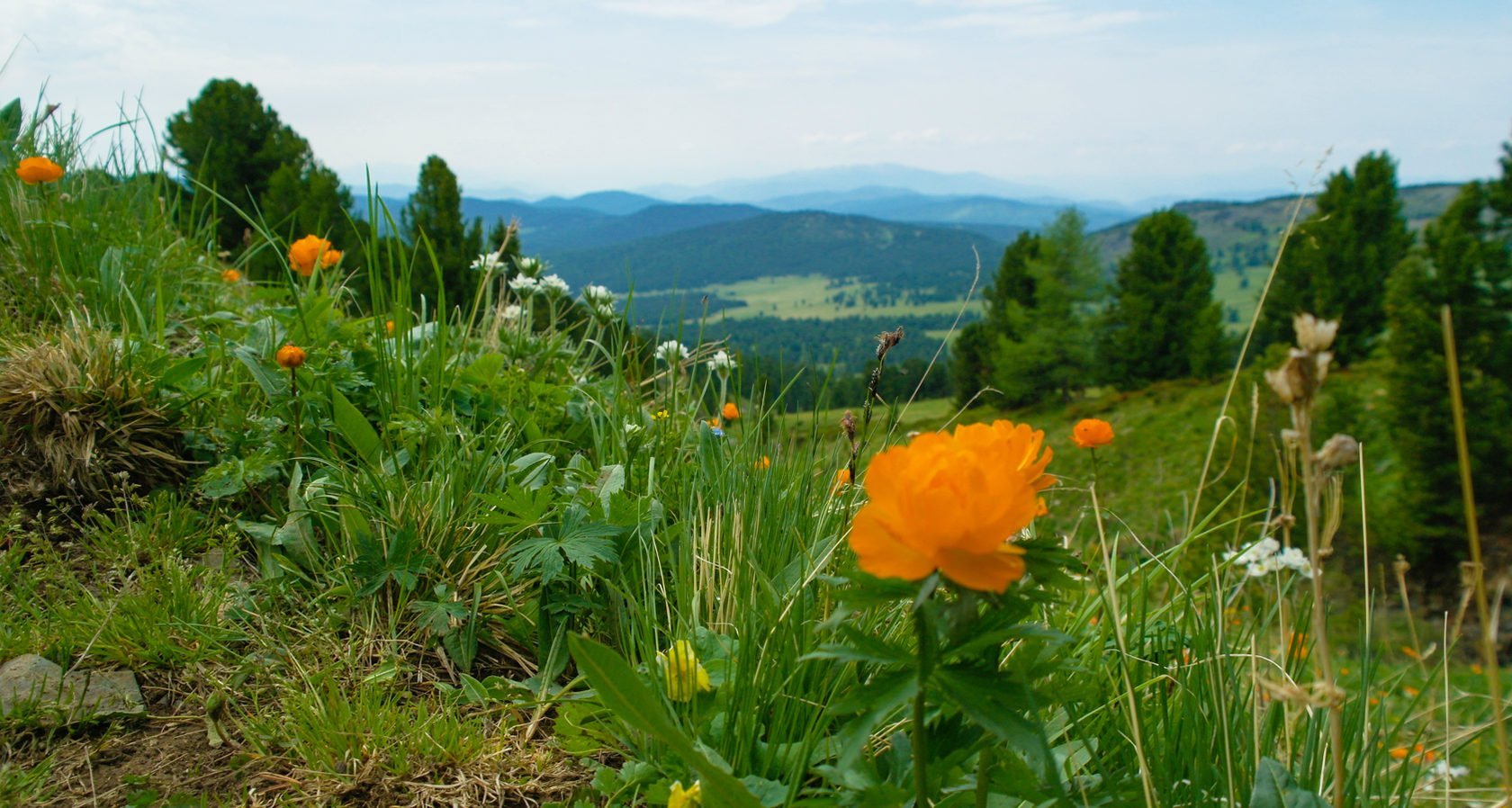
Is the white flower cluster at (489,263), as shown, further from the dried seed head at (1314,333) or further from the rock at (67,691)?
the dried seed head at (1314,333)

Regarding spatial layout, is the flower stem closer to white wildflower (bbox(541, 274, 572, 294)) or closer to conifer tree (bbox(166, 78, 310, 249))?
white wildflower (bbox(541, 274, 572, 294))

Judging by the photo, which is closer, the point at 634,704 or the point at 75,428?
the point at 634,704

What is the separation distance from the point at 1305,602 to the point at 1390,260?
48.8 m

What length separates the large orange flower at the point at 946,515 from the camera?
87 cm

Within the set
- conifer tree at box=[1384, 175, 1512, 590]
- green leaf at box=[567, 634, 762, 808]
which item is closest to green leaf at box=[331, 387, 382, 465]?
green leaf at box=[567, 634, 762, 808]

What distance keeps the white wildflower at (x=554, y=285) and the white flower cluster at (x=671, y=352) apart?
1.71 feet

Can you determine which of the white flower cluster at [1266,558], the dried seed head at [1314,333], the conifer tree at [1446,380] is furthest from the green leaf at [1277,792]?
the conifer tree at [1446,380]

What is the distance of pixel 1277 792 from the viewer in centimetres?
119

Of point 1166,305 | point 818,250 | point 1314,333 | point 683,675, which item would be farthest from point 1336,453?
point 818,250

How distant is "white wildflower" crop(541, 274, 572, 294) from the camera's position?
320 cm

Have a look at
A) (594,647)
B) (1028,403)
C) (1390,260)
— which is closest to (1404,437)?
(1390,260)

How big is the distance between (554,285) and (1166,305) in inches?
1903

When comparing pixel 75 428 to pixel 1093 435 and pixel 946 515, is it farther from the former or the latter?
pixel 1093 435

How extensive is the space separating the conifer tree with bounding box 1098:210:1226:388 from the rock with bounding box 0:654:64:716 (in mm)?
49676
